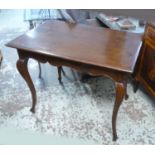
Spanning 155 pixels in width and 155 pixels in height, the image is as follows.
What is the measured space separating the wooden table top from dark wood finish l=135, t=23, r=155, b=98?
0.34 ft

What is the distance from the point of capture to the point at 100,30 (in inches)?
56.9

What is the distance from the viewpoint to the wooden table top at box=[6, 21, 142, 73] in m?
1.10

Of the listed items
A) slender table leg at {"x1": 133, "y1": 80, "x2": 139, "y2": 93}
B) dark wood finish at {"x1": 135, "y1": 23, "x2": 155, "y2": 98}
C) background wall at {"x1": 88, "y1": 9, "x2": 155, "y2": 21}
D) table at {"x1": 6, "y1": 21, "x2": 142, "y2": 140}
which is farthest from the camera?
slender table leg at {"x1": 133, "y1": 80, "x2": 139, "y2": 93}

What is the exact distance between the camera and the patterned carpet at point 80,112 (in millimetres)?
1476

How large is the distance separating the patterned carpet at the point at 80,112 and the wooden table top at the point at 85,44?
1.86 ft

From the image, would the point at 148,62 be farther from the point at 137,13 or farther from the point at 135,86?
the point at 137,13

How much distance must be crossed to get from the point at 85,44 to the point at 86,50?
0.08 metres

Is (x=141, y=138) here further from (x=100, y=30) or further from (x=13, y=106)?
(x=13, y=106)

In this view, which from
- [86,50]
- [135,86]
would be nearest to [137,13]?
[86,50]

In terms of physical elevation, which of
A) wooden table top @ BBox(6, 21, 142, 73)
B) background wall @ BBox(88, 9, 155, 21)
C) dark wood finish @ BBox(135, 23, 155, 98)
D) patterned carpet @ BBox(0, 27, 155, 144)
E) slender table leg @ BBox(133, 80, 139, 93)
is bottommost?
patterned carpet @ BBox(0, 27, 155, 144)

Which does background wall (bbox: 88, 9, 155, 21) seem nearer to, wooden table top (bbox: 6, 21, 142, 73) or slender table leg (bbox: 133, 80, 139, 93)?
wooden table top (bbox: 6, 21, 142, 73)

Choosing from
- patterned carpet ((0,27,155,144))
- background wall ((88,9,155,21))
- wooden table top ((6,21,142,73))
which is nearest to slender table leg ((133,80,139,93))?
patterned carpet ((0,27,155,144))

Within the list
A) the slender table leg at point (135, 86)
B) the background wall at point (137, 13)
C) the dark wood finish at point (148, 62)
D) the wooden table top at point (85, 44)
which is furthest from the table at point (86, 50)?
the background wall at point (137, 13)
